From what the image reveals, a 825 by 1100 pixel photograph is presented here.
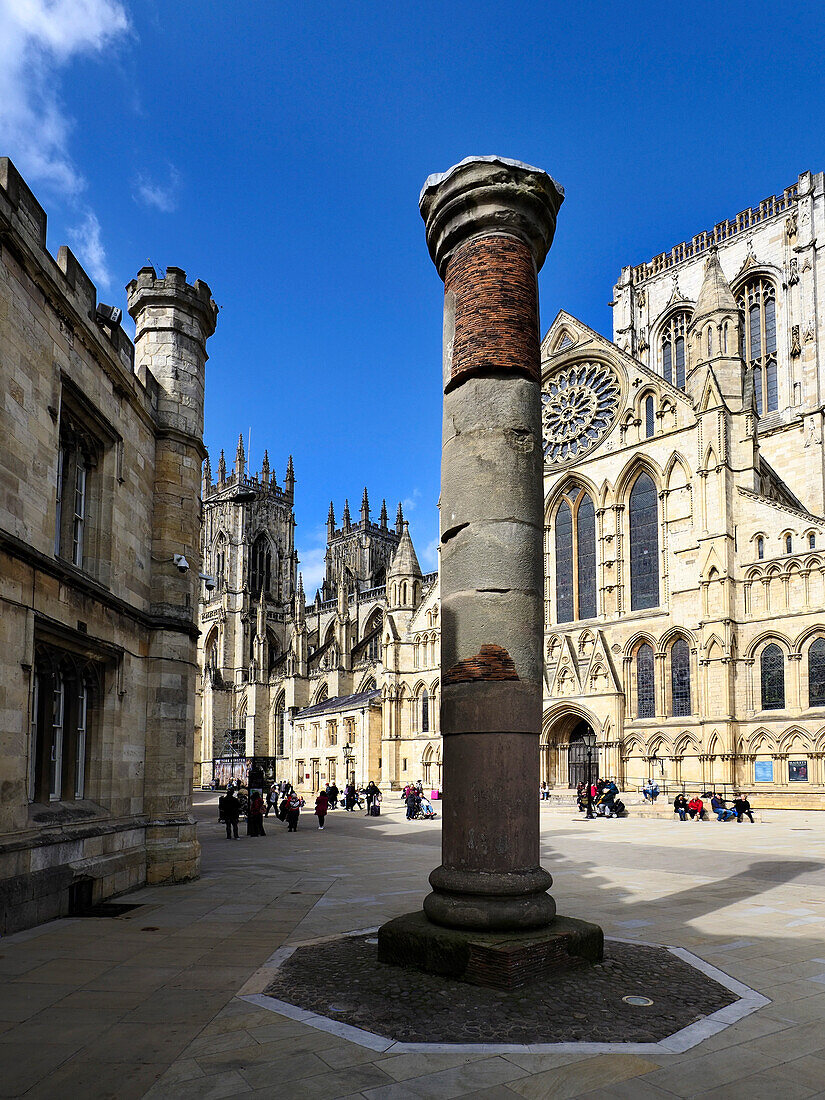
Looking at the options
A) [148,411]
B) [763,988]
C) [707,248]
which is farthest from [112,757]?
[707,248]

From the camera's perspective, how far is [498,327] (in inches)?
378

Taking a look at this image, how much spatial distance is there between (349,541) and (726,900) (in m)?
94.5

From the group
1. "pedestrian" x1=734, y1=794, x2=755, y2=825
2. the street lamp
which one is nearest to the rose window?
"pedestrian" x1=734, y1=794, x2=755, y2=825

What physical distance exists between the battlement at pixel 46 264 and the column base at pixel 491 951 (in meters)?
8.84

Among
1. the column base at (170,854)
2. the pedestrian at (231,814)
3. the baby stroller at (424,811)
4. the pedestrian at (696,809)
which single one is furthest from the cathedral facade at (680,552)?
the column base at (170,854)

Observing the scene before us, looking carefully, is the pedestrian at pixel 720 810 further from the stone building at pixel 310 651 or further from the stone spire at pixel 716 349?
the stone building at pixel 310 651

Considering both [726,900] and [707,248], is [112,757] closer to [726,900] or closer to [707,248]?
[726,900]

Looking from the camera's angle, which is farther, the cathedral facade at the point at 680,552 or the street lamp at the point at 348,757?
the street lamp at the point at 348,757

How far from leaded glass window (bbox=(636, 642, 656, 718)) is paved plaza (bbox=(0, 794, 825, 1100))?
2125 cm

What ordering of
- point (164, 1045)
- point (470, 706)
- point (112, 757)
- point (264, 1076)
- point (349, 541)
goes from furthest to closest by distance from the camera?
point (349, 541) → point (112, 757) → point (470, 706) → point (164, 1045) → point (264, 1076)

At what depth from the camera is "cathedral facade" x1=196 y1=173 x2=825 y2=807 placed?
35.0m

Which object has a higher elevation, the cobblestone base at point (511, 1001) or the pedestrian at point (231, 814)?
the cobblestone base at point (511, 1001)

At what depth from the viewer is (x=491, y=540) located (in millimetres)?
9141

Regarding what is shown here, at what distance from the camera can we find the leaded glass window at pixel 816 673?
33.5 m
